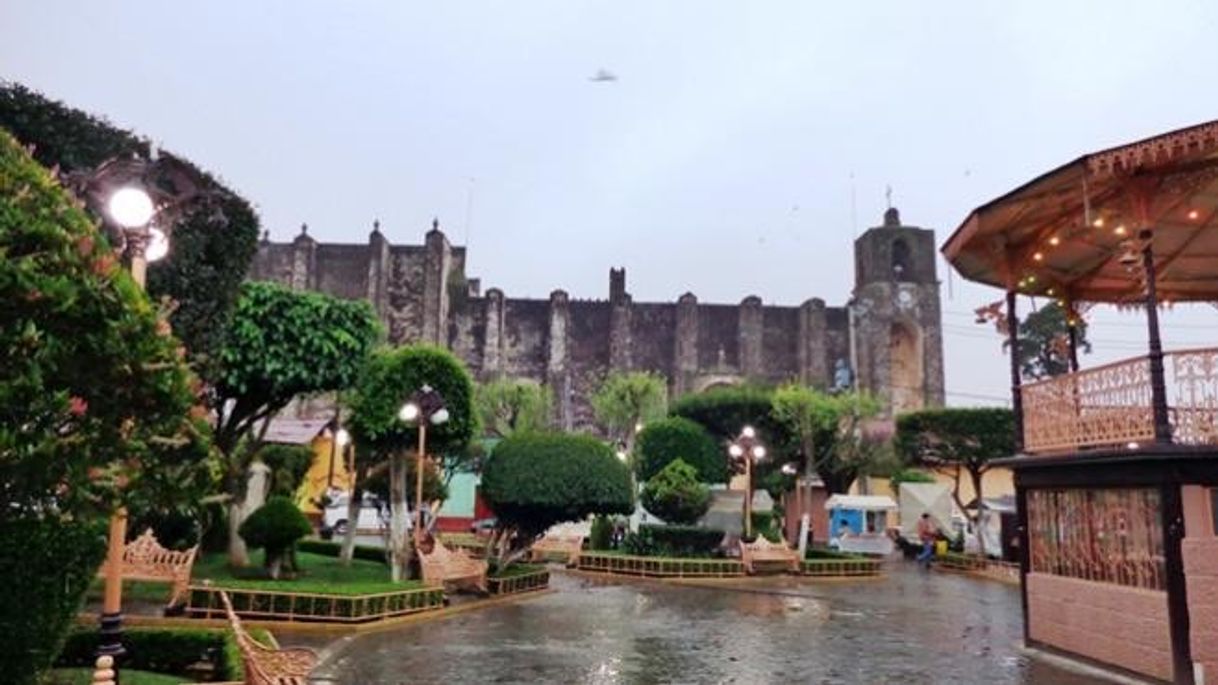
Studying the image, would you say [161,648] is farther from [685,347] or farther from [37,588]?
[685,347]

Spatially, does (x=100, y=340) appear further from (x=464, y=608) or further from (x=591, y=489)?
(x=591, y=489)

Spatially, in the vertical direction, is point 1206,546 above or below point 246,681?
above

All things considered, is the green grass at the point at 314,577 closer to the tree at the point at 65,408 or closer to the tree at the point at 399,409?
the tree at the point at 399,409

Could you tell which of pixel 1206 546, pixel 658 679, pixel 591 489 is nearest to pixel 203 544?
pixel 591 489

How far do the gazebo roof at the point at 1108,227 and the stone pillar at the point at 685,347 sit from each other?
30.6 metres

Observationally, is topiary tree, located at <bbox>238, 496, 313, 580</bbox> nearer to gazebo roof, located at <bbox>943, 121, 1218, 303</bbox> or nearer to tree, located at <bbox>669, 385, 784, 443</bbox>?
gazebo roof, located at <bbox>943, 121, 1218, 303</bbox>

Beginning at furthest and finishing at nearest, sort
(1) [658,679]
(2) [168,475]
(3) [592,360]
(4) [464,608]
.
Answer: (3) [592,360]
(4) [464,608]
(1) [658,679]
(2) [168,475]

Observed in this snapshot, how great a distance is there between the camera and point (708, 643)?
425 inches

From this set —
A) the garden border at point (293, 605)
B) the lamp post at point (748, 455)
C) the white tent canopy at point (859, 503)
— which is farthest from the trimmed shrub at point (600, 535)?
the garden border at point (293, 605)

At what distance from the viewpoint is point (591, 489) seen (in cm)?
1556

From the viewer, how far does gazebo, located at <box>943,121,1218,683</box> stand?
26.9 feet

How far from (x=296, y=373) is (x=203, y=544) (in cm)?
500

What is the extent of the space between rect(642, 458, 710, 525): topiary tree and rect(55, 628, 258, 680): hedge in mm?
15809

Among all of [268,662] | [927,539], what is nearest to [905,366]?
[927,539]
